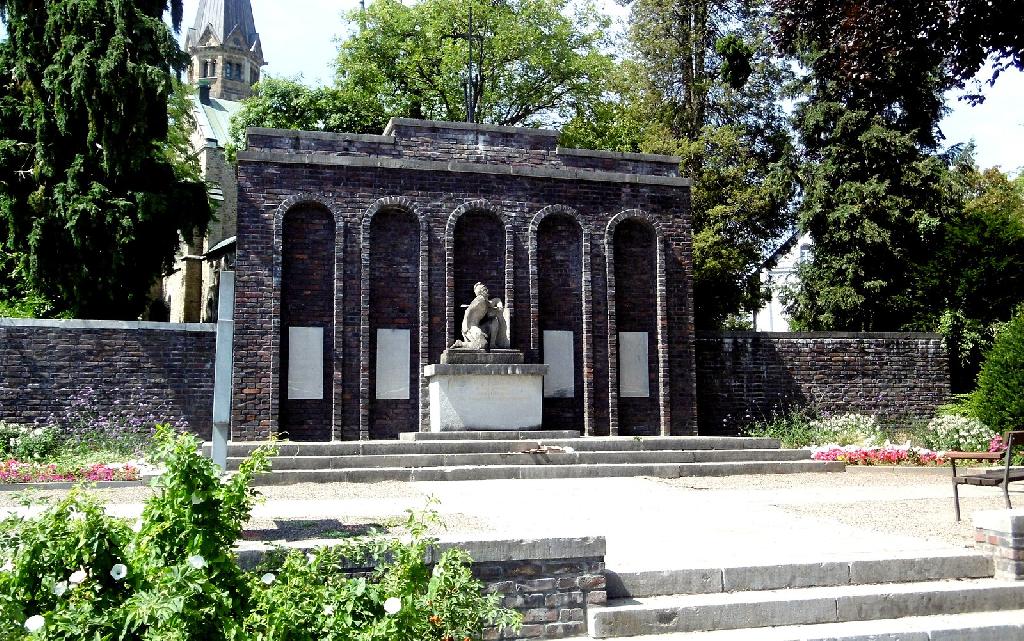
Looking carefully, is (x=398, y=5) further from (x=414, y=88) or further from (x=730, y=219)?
(x=730, y=219)

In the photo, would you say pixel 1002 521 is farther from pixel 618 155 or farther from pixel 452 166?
pixel 618 155

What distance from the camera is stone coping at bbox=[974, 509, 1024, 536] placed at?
679cm

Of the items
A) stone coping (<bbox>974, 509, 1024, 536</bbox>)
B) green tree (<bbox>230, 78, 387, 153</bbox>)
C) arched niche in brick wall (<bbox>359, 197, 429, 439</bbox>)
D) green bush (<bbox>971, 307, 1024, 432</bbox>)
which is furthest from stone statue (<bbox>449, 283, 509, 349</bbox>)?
green tree (<bbox>230, 78, 387, 153</bbox>)

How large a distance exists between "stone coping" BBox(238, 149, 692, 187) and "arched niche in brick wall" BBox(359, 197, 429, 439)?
0.74 m

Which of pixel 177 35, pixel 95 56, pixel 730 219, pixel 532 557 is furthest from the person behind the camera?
pixel 730 219

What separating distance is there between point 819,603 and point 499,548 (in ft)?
7.57

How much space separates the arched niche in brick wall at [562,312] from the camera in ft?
57.6

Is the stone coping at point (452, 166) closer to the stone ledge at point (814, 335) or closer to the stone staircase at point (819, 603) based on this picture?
the stone ledge at point (814, 335)

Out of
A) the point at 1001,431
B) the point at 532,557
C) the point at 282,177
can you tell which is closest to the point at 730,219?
the point at 1001,431

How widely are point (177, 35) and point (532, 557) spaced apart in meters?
20.4

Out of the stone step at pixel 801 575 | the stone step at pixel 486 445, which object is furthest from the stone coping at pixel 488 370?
the stone step at pixel 801 575

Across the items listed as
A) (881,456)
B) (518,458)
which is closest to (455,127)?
(518,458)

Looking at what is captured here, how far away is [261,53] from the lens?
231ft

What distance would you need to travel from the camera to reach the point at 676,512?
9.27 m
